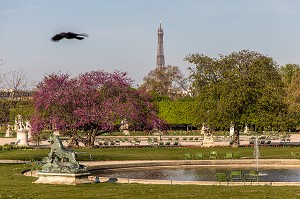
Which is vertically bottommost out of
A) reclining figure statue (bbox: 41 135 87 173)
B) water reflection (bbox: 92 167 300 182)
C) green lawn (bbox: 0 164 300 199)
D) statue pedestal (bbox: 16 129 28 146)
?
green lawn (bbox: 0 164 300 199)

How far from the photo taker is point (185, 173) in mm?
31219

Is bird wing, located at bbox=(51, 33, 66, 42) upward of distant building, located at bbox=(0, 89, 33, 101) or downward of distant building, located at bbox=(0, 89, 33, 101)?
downward

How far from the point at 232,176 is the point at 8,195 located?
9885 mm

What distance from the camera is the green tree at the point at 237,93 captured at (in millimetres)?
50438

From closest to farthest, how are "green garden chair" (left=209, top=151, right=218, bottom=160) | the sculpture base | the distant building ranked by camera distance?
the sculpture base
"green garden chair" (left=209, top=151, right=218, bottom=160)
the distant building

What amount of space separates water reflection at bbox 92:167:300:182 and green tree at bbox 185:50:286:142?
17.2m

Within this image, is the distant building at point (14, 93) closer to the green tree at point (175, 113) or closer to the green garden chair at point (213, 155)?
the green garden chair at point (213, 155)

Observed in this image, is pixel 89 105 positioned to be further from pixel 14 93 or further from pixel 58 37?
pixel 58 37

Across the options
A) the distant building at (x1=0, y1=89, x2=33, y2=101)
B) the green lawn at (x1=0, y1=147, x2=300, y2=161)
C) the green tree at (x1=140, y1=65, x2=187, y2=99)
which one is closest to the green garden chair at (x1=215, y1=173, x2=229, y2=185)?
the green lawn at (x1=0, y1=147, x2=300, y2=161)

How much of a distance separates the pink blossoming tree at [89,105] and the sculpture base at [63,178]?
23.8 metres

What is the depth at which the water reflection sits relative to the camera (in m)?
29.0

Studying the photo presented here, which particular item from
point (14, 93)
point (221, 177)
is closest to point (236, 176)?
point (221, 177)

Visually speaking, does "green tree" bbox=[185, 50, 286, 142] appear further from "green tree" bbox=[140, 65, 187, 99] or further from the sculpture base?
"green tree" bbox=[140, 65, 187, 99]

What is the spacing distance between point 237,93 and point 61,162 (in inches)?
1065
